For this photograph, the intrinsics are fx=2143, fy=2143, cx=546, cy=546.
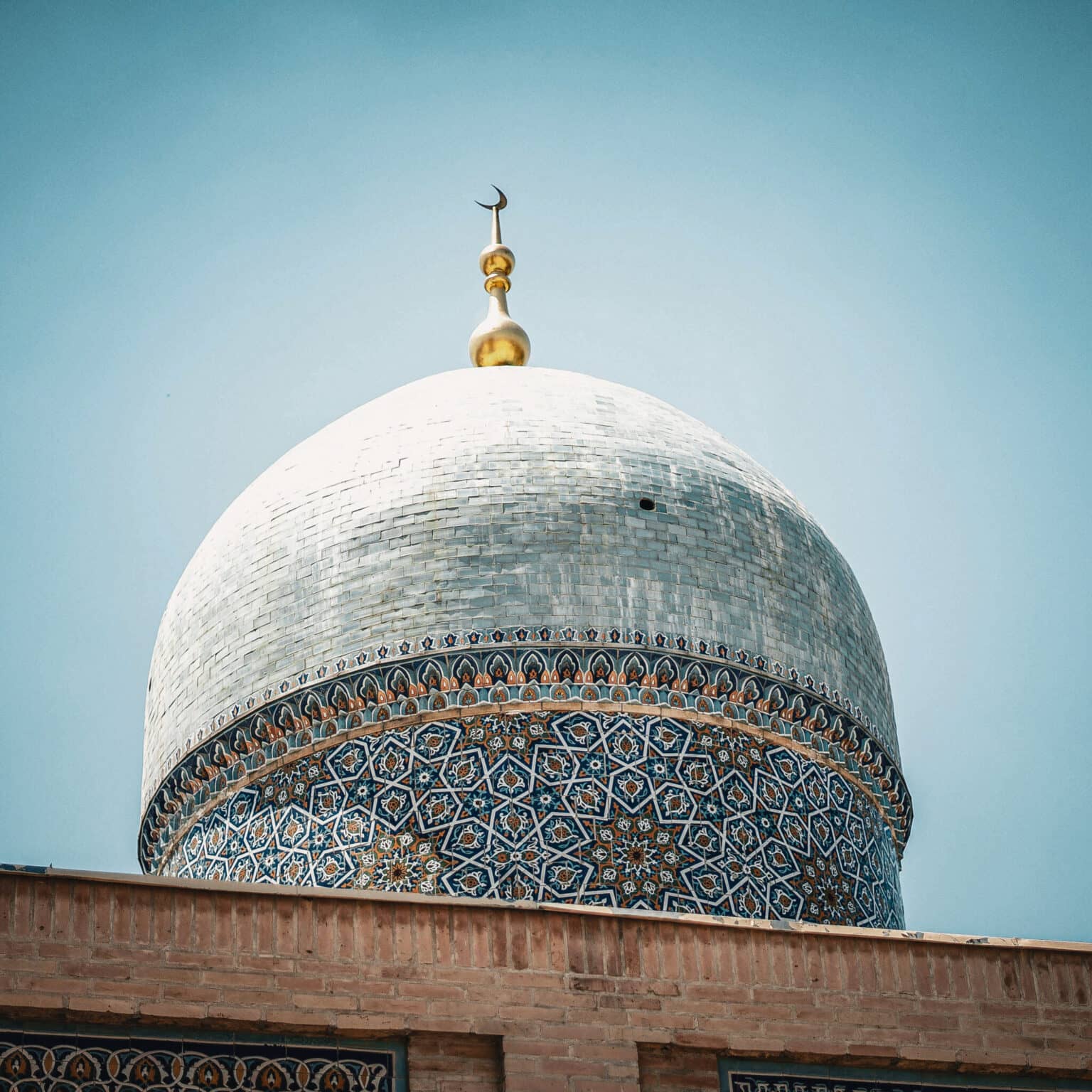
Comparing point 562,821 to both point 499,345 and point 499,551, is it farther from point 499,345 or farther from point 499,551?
point 499,345

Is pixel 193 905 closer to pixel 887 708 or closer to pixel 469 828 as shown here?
pixel 469 828

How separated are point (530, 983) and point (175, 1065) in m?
0.86

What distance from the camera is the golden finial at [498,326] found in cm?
895

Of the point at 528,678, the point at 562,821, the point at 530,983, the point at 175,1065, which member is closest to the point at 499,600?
the point at 528,678

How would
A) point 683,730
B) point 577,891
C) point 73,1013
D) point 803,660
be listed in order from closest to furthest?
point 73,1013
point 577,891
point 683,730
point 803,660

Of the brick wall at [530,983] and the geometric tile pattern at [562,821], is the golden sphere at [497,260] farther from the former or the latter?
the brick wall at [530,983]

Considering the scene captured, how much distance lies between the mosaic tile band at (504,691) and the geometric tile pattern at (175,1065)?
226 centimetres

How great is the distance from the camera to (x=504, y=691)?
7.11 meters

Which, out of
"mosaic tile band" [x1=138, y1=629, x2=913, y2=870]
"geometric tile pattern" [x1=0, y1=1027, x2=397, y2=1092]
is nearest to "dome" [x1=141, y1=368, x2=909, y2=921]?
"mosaic tile band" [x1=138, y1=629, x2=913, y2=870]

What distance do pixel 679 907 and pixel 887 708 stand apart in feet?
5.48

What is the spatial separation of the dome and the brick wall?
1757 mm

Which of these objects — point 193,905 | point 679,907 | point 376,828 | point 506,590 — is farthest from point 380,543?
point 193,905

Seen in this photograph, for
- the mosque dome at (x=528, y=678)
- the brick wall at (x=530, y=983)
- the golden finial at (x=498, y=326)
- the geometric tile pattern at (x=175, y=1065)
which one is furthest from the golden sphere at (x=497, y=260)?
the geometric tile pattern at (x=175, y=1065)

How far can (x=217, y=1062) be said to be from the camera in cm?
487
